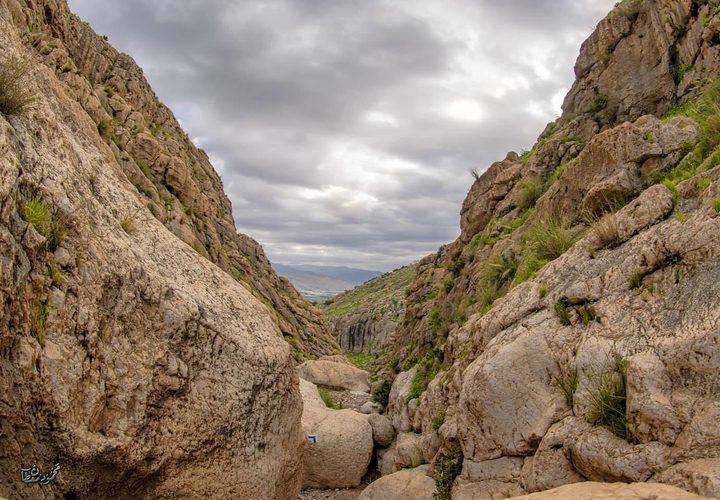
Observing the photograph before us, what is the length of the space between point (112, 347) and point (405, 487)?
9.42 meters

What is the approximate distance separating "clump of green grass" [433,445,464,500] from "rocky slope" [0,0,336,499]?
3990 mm

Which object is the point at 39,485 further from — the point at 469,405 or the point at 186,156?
the point at 186,156

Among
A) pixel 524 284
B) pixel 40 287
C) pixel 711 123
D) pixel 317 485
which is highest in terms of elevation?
pixel 711 123

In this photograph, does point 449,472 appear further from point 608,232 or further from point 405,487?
point 608,232

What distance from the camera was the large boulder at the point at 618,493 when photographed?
457 cm

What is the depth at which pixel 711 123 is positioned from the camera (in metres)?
10.7

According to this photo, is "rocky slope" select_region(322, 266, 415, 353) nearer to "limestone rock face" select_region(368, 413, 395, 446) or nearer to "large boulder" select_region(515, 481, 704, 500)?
"limestone rock face" select_region(368, 413, 395, 446)

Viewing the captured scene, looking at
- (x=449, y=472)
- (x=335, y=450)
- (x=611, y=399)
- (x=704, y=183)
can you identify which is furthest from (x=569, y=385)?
(x=335, y=450)

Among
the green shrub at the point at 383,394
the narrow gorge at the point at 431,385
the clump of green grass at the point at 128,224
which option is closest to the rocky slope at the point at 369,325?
the green shrub at the point at 383,394

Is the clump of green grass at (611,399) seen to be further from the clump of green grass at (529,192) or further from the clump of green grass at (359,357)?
the clump of green grass at (359,357)

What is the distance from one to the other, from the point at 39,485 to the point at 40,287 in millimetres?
3175

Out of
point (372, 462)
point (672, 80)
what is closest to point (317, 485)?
point (372, 462)

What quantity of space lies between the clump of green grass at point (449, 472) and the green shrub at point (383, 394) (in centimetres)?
1376

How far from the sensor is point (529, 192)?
19984 millimetres
